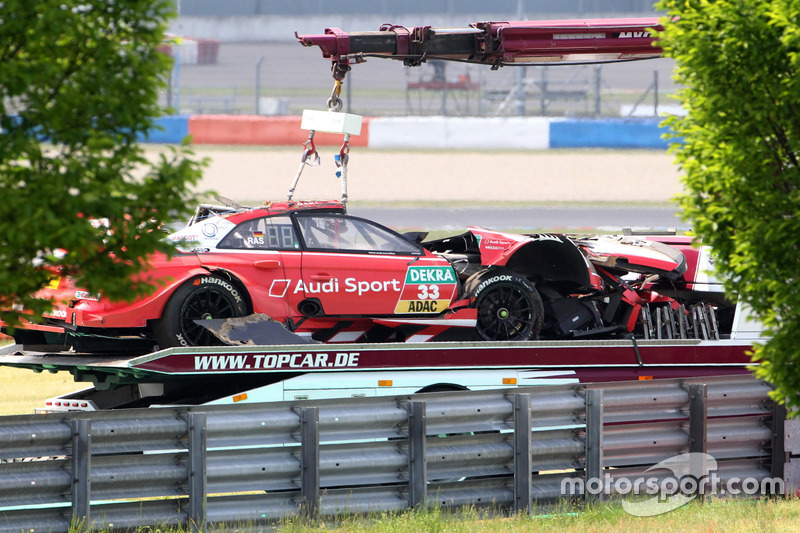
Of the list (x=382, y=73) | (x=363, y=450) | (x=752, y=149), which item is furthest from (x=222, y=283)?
(x=382, y=73)

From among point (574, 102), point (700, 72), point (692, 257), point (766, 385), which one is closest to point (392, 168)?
point (574, 102)

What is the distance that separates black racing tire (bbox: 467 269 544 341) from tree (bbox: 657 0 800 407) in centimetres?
487

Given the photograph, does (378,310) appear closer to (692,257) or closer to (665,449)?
(665,449)

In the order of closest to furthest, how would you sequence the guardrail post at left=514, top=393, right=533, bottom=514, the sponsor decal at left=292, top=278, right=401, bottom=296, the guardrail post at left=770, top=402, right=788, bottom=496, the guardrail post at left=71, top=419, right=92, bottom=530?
1. the guardrail post at left=71, top=419, right=92, bottom=530
2. the guardrail post at left=514, top=393, right=533, bottom=514
3. the guardrail post at left=770, top=402, right=788, bottom=496
4. the sponsor decal at left=292, top=278, right=401, bottom=296

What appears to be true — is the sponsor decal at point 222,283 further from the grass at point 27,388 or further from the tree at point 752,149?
the tree at point 752,149

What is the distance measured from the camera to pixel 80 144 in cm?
Answer: 515

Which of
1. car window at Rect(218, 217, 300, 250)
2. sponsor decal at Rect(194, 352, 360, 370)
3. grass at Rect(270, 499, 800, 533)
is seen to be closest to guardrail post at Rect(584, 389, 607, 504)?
grass at Rect(270, 499, 800, 533)

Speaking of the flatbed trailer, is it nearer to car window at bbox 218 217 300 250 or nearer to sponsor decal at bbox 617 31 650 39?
car window at bbox 218 217 300 250

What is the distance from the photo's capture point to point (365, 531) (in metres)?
7.40

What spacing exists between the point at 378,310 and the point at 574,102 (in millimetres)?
32106

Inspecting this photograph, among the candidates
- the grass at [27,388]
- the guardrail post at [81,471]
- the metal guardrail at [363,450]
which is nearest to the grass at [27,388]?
the grass at [27,388]

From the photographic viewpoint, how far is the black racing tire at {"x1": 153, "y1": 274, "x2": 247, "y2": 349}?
9766 mm

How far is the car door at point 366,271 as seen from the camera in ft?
34.1

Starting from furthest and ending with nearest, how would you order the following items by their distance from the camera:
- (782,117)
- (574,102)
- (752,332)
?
(574,102) → (752,332) → (782,117)
